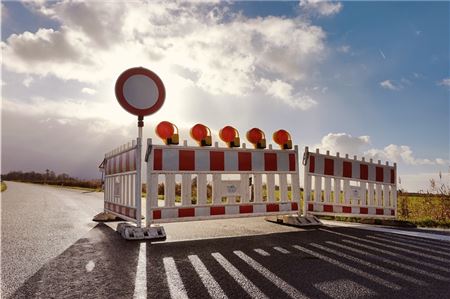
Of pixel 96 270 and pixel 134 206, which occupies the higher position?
pixel 134 206

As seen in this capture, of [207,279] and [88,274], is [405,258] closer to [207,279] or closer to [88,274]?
[207,279]

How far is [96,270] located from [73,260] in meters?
0.70

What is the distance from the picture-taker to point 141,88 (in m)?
6.74

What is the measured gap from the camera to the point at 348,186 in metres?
8.24

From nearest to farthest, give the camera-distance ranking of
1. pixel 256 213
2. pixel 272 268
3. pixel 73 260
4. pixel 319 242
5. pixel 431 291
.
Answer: pixel 431 291, pixel 272 268, pixel 73 260, pixel 319 242, pixel 256 213

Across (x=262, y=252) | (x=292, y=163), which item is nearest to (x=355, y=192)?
(x=292, y=163)

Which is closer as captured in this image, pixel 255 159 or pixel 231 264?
pixel 231 264

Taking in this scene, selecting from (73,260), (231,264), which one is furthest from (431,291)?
(73,260)

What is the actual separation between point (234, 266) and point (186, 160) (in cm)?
316

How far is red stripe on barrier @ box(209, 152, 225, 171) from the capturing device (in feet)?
22.3

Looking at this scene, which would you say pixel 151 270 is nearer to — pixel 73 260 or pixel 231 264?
pixel 231 264

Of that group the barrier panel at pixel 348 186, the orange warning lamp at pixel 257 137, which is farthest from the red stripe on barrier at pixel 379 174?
the orange warning lamp at pixel 257 137

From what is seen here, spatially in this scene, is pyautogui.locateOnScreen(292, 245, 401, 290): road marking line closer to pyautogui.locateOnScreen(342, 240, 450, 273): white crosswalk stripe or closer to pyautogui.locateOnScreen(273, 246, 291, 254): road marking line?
pyautogui.locateOnScreen(273, 246, 291, 254): road marking line

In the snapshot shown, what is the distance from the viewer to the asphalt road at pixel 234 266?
2.99 metres
